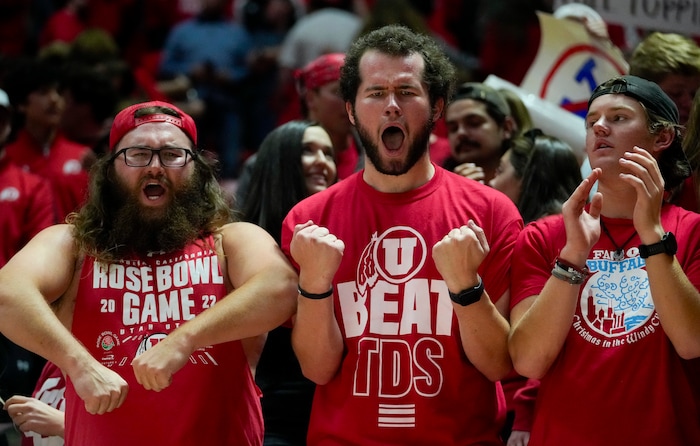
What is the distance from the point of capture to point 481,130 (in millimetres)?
5488

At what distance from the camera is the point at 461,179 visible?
4.00 meters

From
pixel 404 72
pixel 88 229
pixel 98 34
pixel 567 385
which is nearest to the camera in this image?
pixel 567 385

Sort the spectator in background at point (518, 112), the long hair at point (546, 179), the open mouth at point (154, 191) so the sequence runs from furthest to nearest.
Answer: the spectator in background at point (518, 112), the long hair at point (546, 179), the open mouth at point (154, 191)

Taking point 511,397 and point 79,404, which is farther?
point 511,397

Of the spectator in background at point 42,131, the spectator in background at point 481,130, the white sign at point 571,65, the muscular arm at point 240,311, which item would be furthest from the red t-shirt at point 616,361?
the spectator in background at point 42,131

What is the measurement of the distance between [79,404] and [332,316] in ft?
3.18

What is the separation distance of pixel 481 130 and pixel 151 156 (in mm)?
1909

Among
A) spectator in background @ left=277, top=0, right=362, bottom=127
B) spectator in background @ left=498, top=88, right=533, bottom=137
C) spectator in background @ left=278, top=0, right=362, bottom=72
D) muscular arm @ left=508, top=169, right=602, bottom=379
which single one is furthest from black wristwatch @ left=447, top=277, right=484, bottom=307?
spectator in background @ left=278, top=0, right=362, bottom=72

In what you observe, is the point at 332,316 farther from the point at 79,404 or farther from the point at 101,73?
the point at 101,73

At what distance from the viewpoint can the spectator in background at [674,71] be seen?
16.4 feet

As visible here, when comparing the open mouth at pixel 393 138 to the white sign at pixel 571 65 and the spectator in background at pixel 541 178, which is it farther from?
the white sign at pixel 571 65

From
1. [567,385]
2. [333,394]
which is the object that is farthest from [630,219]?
[333,394]

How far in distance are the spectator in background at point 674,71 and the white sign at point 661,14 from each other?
36.6 inches

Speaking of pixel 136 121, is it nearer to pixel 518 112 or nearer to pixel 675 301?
pixel 675 301
